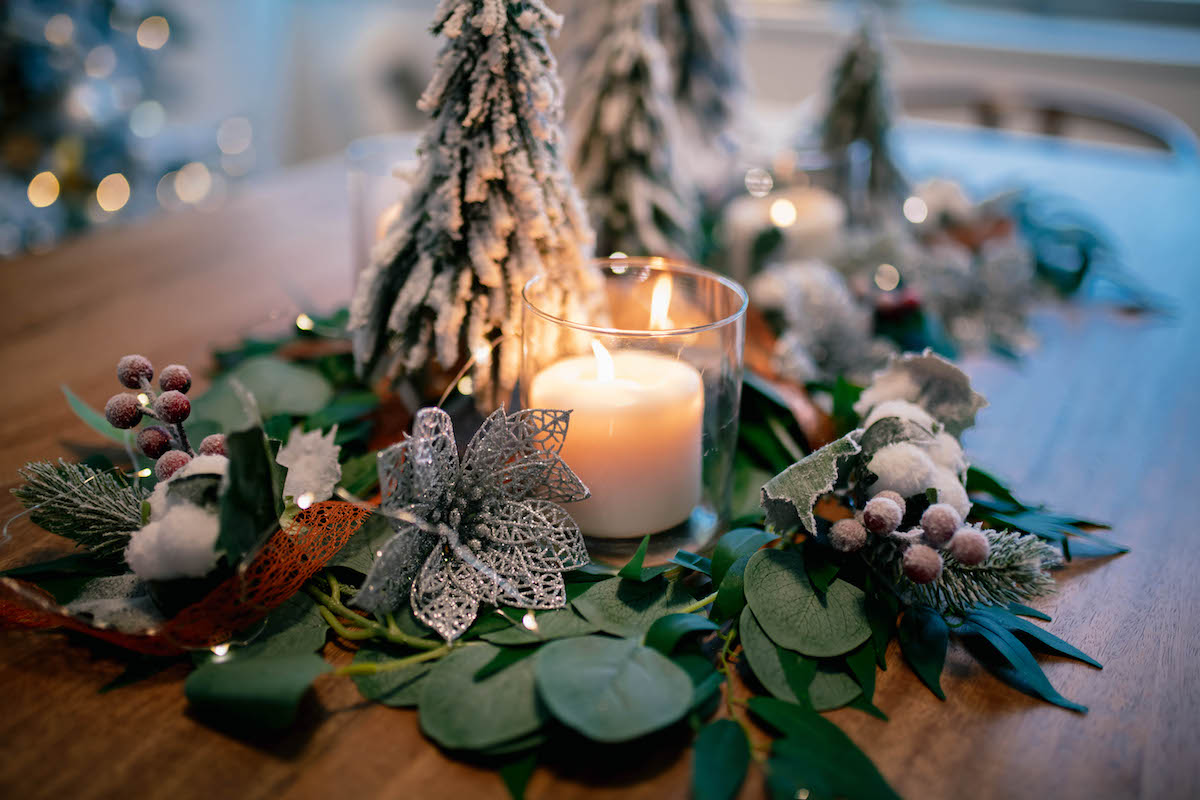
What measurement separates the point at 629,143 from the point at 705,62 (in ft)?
0.95

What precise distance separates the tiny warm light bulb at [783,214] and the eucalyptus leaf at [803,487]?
49 cm

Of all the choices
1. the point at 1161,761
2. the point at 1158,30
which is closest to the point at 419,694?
the point at 1161,761

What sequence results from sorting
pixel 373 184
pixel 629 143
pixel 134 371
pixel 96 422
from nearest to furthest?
pixel 134 371 → pixel 96 422 → pixel 373 184 → pixel 629 143

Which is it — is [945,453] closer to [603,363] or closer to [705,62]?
[603,363]

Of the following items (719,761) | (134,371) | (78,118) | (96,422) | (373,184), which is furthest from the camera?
(78,118)

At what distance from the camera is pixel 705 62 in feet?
3.45

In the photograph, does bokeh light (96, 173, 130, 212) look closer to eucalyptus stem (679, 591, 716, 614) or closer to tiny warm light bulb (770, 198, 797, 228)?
tiny warm light bulb (770, 198, 797, 228)

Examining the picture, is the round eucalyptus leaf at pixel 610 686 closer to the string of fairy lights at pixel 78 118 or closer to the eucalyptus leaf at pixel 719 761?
the eucalyptus leaf at pixel 719 761

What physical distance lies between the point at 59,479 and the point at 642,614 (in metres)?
0.32

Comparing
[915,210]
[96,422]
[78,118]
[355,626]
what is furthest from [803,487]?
[78,118]

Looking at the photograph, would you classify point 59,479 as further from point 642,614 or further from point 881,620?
point 881,620

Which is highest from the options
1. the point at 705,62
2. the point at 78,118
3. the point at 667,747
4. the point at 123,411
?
the point at 705,62

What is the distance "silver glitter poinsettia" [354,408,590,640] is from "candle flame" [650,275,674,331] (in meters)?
0.13

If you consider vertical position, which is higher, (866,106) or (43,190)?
(866,106)
